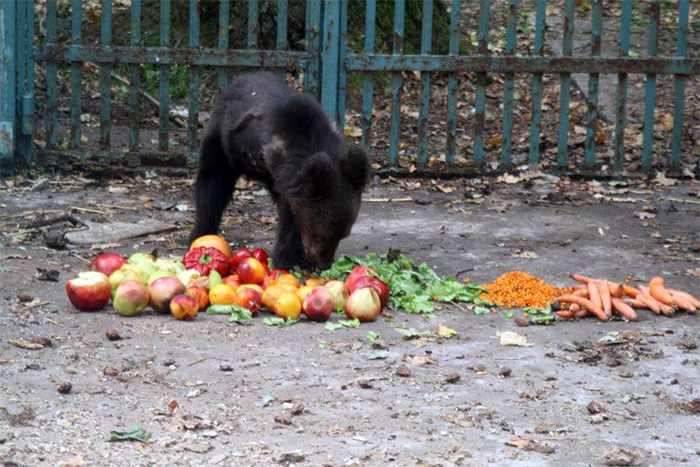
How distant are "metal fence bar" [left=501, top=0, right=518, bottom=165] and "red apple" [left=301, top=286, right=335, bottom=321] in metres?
4.89

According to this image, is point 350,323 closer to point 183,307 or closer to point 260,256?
point 183,307

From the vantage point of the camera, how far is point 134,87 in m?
10.5

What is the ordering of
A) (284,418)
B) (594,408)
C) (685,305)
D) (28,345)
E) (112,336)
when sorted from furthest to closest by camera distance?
(685,305)
(112,336)
(28,345)
(594,408)
(284,418)

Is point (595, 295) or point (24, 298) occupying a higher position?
point (595, 295)

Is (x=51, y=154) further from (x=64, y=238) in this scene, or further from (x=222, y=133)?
(x=222, y=133)

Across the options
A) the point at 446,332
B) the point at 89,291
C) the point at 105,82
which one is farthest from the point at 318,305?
the point at 105,82


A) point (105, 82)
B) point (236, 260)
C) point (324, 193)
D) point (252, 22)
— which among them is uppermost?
point (252, 22)

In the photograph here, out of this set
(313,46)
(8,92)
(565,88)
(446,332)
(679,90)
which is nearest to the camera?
(446,332)

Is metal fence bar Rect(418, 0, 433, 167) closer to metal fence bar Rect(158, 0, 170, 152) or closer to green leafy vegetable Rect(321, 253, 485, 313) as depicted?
metal fence bar Rect(158, 0, 170, 152)

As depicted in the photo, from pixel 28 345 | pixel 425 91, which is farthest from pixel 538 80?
pixel 28 345

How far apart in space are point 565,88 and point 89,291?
19.9ft

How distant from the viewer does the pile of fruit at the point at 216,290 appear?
6.09 m

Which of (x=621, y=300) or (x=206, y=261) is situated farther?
(x=206, y=261)

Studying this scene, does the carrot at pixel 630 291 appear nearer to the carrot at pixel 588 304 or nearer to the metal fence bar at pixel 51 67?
the carrot at pixel 588 304
